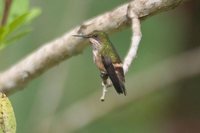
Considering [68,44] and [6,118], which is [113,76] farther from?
[68,44]

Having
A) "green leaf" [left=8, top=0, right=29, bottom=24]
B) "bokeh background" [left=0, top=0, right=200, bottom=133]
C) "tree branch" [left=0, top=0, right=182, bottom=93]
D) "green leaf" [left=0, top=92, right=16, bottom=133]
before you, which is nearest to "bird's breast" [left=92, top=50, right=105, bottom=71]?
"green leaf" [left=0, top=92, right=16, bottom=133]

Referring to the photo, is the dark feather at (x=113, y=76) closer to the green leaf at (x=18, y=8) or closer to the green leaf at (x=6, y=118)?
the green leaf at (x=6, y=118)

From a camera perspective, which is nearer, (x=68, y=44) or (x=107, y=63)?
(x=107, y=63)

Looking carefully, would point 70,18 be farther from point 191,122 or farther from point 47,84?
point 191,122

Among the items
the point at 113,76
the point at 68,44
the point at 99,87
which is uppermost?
the point at 113,76

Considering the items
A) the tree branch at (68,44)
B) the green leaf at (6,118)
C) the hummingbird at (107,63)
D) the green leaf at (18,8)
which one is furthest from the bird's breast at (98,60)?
the green leaf at (18,8)

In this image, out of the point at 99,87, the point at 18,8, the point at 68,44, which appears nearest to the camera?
the point at 68,44

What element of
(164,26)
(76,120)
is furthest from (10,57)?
(164,26)

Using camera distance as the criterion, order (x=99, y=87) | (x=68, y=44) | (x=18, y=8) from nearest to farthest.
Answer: (x=68, y=44) < (x=18, y=8) < (x=99, y=87)

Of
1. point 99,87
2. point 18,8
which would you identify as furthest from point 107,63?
point 99,87
